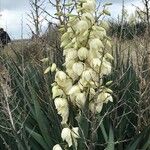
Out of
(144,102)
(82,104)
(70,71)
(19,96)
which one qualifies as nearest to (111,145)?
(82,104)

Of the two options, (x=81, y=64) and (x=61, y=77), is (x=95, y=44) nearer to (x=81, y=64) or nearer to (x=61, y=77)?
(x=81, y=64)

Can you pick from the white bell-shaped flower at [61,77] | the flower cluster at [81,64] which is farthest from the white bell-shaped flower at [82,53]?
the white bell-shaped flower at [61,77]

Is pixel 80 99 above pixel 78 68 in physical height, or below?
below

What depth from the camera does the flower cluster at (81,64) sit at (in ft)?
9.34

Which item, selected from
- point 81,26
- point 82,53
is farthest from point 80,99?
point 81,26

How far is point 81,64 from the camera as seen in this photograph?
2.87 meters

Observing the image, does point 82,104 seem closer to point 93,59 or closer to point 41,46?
point 93,59

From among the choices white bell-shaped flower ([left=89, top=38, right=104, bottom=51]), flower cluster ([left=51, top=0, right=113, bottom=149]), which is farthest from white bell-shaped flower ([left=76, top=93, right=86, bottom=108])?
white bell-shaped flower ([left=89, top=38, right=104, bottom=51])

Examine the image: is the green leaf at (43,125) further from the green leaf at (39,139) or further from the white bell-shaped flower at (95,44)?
the white bell-shaped flower at (95,44)

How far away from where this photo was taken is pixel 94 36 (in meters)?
2.88

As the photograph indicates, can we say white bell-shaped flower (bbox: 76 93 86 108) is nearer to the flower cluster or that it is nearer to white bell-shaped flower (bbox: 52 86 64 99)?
the flower cluster

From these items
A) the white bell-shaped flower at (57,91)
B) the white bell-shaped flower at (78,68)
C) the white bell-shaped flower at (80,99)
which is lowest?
the white bell-shaped flower at (80,99)

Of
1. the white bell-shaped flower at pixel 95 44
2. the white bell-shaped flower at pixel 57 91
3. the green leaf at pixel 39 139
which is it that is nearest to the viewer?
the white bell-shaped flower at pixel 95 44

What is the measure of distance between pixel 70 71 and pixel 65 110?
0.23 metres
